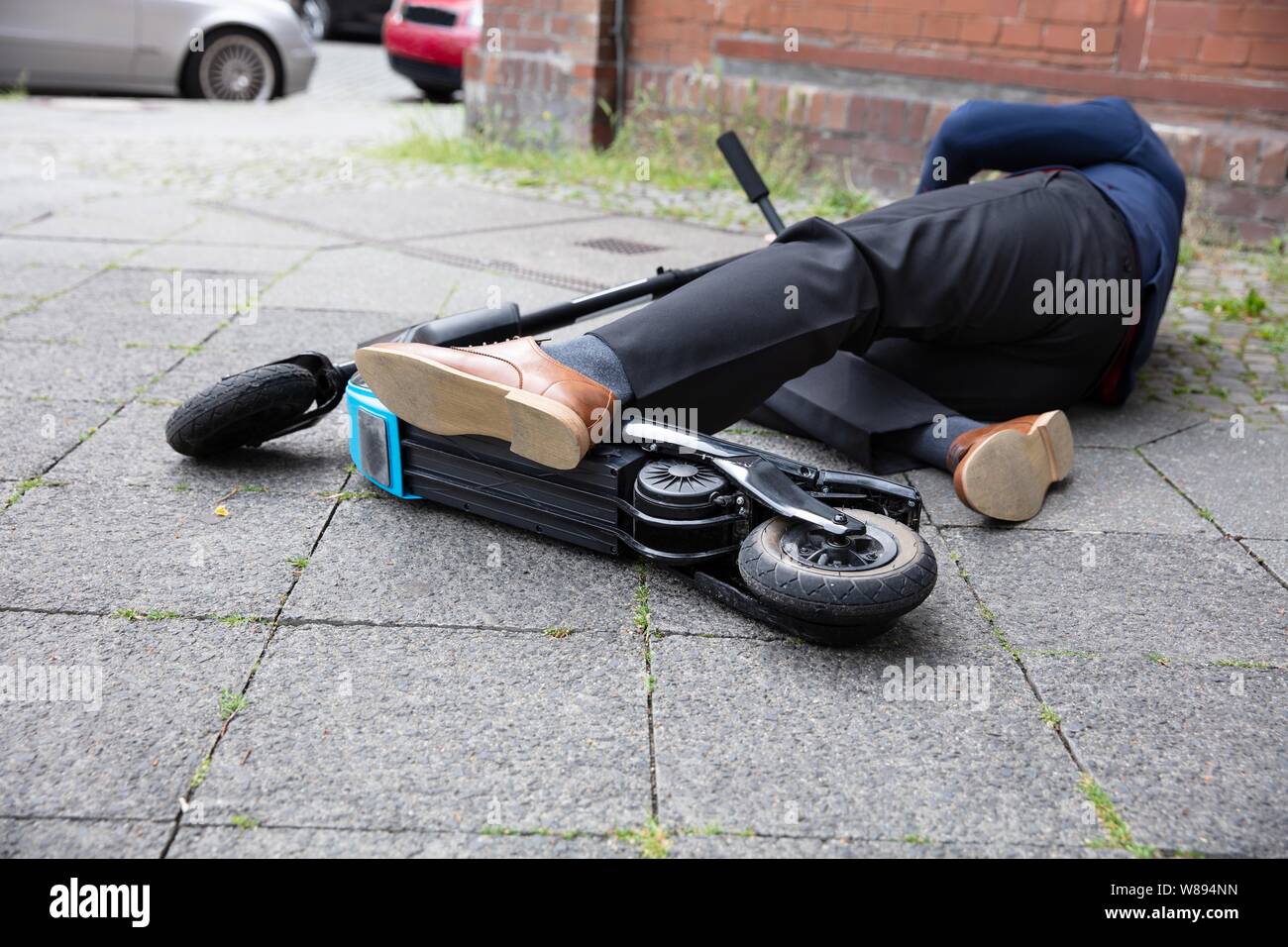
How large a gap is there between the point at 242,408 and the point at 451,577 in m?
0.75

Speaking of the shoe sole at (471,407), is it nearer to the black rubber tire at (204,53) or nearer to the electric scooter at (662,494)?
the electric scooter at (662,494)

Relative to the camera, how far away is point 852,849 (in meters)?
1.63

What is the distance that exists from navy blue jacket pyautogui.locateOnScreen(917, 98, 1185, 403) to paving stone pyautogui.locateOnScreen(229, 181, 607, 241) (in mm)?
2855

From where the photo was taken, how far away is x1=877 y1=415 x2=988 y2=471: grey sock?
289 cm

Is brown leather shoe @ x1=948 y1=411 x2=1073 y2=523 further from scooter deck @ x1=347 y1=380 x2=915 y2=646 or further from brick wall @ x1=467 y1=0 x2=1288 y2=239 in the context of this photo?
brick wall @ x1=467 y1=0 x2=1288 y2=239

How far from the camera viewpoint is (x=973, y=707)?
6.48 feet

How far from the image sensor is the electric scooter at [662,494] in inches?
80.6

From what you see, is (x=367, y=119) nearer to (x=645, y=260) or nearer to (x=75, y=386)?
(x=645, y=260)

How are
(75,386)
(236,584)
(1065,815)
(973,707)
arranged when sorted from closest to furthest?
(1065,815) < (973,707) < (236,584) < (75,386)

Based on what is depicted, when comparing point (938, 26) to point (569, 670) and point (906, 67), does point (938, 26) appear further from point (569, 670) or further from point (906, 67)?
point (569, 670)

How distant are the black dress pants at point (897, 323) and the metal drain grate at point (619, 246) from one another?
7.74 feet
